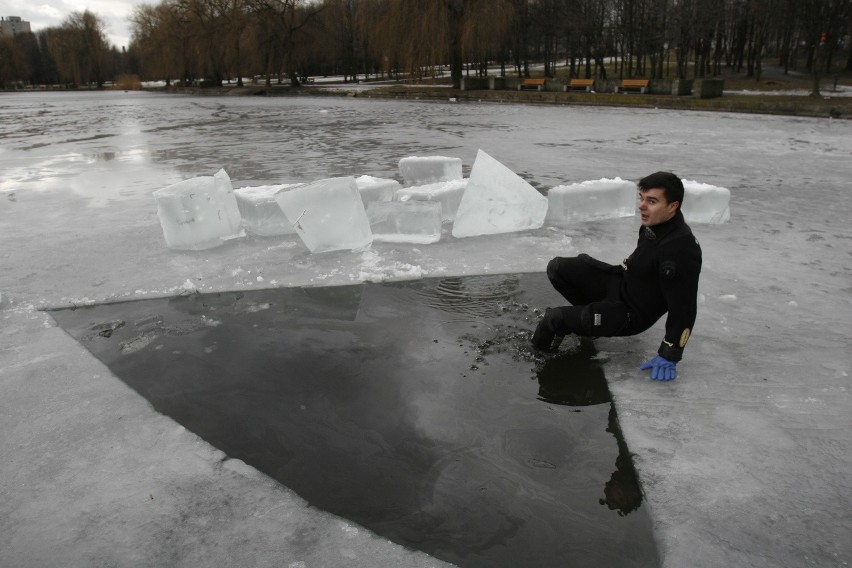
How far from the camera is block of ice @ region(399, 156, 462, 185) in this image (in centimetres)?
668

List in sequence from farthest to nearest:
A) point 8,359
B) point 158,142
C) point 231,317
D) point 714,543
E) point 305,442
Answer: point 158,142 → point 231,317 → point 8,359 → point 305,442 → point 714,543

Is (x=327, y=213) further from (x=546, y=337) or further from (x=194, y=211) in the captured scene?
(x=546, y=337)

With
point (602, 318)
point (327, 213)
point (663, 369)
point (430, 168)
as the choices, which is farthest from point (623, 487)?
point (430, 168)

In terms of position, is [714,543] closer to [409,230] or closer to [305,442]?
[305,442]

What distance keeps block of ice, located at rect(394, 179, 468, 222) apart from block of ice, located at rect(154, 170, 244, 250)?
60.3 inches

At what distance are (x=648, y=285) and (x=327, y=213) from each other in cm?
252

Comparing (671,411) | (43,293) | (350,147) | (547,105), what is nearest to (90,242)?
(43,293)

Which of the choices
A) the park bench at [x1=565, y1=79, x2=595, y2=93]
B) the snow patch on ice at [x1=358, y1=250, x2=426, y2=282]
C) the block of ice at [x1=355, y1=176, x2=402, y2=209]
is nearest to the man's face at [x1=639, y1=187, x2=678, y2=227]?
the snow patch on ice at [x1=358, y1=250, x2=426, y2=282]

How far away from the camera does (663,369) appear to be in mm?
2754

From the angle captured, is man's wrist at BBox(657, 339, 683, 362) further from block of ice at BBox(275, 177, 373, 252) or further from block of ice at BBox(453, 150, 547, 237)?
block of ice at BBox(275, 177, 373, 252)

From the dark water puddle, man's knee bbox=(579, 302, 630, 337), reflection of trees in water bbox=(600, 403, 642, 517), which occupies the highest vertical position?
man's knee bbox=(579, 302, 630, 337)

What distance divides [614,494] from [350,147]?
386 inches

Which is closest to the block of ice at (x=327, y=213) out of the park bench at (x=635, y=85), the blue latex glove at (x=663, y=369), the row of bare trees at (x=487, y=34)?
the blue latex glove at (x=663, y=369)

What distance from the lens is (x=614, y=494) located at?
81.3 inches
